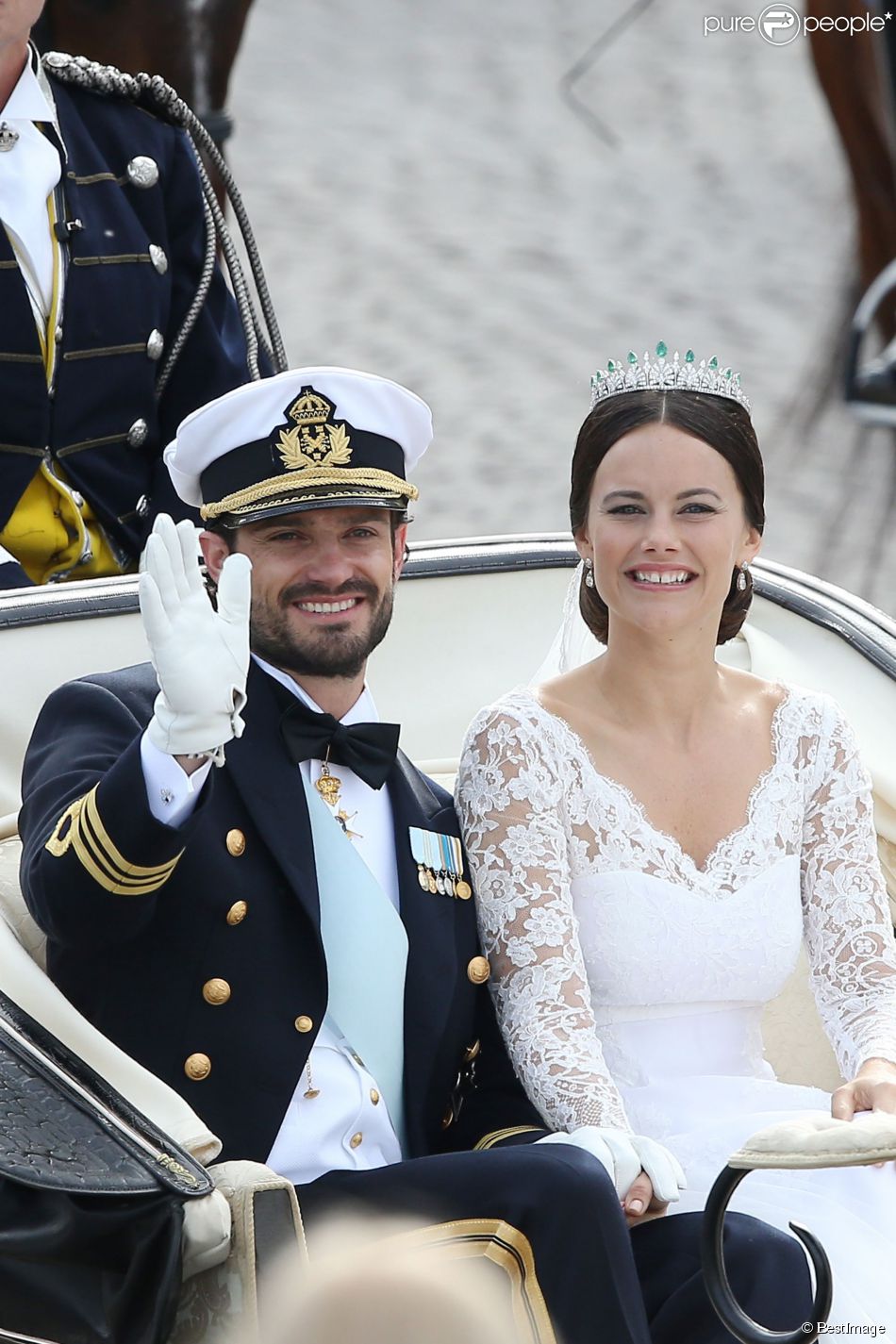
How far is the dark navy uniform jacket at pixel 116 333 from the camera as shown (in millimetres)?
2641

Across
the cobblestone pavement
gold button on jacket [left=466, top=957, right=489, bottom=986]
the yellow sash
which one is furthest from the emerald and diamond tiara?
the cobblestone pavement

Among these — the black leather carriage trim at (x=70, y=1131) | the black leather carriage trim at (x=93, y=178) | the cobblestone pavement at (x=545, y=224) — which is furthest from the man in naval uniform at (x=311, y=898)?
the cobblestone pavement at (x=545, y=224)

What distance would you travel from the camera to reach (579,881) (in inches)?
86.8

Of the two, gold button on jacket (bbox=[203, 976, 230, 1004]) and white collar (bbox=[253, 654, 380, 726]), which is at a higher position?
white collar (bbox=[253, 654, 380, 726])

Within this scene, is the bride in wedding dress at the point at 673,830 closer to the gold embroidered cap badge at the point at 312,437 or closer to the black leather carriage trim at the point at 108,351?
the gold embroidered cap badge at the point at 312,437

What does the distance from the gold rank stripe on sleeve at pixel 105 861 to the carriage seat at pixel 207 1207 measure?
13 cm

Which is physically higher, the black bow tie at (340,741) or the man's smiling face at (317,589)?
the man's smiling face at (317,589)

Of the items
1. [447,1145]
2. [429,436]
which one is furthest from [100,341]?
[447,1145]

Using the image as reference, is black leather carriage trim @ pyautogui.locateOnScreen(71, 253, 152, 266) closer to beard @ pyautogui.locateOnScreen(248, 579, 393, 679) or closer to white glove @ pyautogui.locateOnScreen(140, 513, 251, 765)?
beard @ pyautogui.locateOnScreen(248, 579, 393, 679)

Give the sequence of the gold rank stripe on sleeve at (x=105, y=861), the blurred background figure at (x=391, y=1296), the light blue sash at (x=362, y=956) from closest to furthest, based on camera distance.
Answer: the blurred background figure at (x=391, y=1296) → the gold rank stripe on sleeve at (x=105, y=861) → the light blue sash at (x=362, y=956)

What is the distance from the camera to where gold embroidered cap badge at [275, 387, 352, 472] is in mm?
2059

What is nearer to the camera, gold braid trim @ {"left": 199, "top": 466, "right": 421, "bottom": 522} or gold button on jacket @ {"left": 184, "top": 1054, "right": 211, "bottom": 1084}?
gold button on jacket @ {"left": 184, "top": 1054, "right": 211, "bottom": 1084}

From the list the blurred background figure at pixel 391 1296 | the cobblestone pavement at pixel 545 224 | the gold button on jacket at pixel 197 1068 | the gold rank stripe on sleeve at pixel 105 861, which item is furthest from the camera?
the cobblestone pavement at pixel 545 224

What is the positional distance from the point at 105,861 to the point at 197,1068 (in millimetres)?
242
